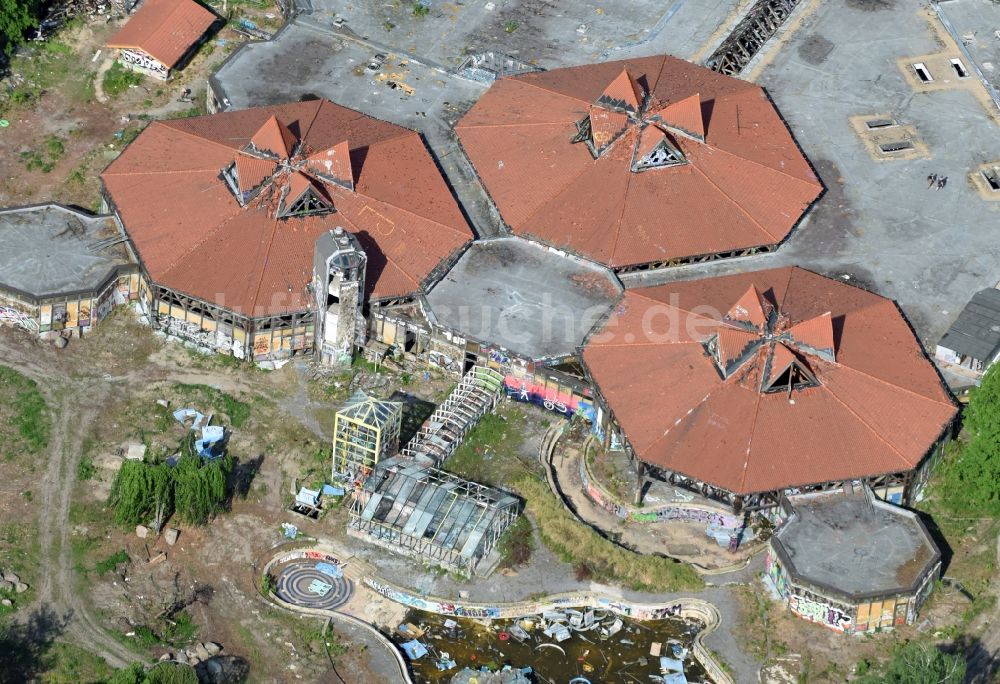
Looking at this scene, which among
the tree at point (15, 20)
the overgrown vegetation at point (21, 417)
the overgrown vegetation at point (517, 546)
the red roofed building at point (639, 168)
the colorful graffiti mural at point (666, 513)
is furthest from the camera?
the tree at point (15, 20)

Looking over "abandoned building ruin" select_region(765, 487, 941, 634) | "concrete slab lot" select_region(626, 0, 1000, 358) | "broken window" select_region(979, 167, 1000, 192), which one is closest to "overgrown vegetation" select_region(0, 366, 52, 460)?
"concrete slab lot" select_region(626, 0, 1000, 358)

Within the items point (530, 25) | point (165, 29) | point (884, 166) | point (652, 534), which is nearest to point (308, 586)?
point (652, 534)

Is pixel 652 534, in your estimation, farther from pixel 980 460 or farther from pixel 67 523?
pixel 67 523

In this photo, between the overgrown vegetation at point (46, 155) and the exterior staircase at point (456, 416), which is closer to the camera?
the exterior staircase at point (456, 416)

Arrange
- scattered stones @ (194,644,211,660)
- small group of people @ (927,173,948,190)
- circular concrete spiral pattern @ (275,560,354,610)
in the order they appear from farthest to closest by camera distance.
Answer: small group of people @ (927,173,948,190) → circular concrete spiral pattern @ (275,560,354,610) → scattered stones @ (194,644,211,660)

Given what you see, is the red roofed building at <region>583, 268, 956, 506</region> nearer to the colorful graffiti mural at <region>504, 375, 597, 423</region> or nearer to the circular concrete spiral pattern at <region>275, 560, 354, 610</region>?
the colorful graffiti mural at <region>504, 375, 597, 423</region>

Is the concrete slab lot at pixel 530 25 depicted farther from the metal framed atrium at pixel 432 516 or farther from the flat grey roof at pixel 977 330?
the metal framed atrium at pixel 432 516

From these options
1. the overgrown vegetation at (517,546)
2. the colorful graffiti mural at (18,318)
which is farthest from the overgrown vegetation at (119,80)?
the overgrown vegetation at (517,546)
